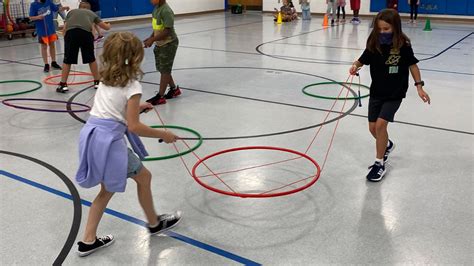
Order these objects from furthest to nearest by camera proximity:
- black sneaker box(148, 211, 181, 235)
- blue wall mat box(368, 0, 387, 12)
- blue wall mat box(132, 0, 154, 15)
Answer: blue wall mat box(368, 0, 387, 12), blue wall mat box(132, 0, 154, 15), black sneaker box(148, 211, 181, 235)

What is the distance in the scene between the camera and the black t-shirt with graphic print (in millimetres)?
3807

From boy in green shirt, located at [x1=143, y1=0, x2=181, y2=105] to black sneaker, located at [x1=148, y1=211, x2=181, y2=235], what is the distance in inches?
127

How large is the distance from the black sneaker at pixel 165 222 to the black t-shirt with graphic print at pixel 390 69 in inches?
76.7

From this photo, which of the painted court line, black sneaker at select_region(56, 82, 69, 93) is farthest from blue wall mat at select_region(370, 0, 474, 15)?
the painted court line

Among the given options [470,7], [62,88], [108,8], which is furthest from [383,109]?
[470,7]

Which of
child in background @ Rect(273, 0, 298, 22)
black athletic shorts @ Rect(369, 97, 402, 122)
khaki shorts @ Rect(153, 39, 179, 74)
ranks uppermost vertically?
child in background @ Rect(273, 0, 298, 22)

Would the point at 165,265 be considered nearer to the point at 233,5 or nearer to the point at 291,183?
the point at 291,183

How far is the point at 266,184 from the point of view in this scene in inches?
157

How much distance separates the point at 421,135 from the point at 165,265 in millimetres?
3414

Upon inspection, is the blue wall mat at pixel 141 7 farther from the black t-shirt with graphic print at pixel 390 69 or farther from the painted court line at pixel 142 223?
the black t-shirt with graphic print at pixel 390 69

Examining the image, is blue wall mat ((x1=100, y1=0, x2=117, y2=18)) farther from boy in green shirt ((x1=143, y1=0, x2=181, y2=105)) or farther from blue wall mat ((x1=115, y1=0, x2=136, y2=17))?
boy in green shirt ((x1=143, y1=0, x2=181, y2=105))

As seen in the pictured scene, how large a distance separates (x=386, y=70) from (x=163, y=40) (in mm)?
3368

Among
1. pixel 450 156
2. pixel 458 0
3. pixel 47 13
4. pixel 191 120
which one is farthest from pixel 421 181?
pixel 458 0

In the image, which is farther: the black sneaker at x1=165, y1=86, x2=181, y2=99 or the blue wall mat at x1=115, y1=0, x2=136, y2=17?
the blue wall mat at x1=115, y1=0, x2=136, y2=17
